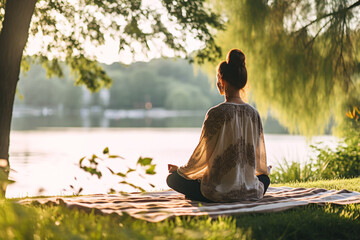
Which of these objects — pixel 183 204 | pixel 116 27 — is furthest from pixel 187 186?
pixel 116 27

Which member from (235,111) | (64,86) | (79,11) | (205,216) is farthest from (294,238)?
(64,86)

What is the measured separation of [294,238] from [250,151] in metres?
0.79

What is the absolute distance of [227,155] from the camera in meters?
2.99

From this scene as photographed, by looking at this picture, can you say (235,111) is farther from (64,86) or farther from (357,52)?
(64,86)

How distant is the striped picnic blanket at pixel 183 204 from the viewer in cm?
264

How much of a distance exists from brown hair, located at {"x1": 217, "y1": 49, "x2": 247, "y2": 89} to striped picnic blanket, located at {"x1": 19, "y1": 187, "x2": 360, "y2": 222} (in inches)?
35.3

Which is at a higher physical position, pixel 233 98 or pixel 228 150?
pixel 233 98

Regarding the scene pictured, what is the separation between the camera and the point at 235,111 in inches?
119

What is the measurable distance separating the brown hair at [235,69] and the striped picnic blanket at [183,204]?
0.90 metres

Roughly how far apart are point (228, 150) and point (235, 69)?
603mm

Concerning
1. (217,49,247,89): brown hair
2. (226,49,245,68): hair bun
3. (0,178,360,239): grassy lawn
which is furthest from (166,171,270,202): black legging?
(226,49,245,68): hair bun

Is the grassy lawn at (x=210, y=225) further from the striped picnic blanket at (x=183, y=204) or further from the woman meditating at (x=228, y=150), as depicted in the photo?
the woman meditating at (x=228, y=150)

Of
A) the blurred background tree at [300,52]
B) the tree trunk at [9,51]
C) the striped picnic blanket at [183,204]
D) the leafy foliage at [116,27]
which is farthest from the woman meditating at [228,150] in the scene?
the blurred background tree at [300,52]

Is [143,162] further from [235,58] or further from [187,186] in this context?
[235,58]
